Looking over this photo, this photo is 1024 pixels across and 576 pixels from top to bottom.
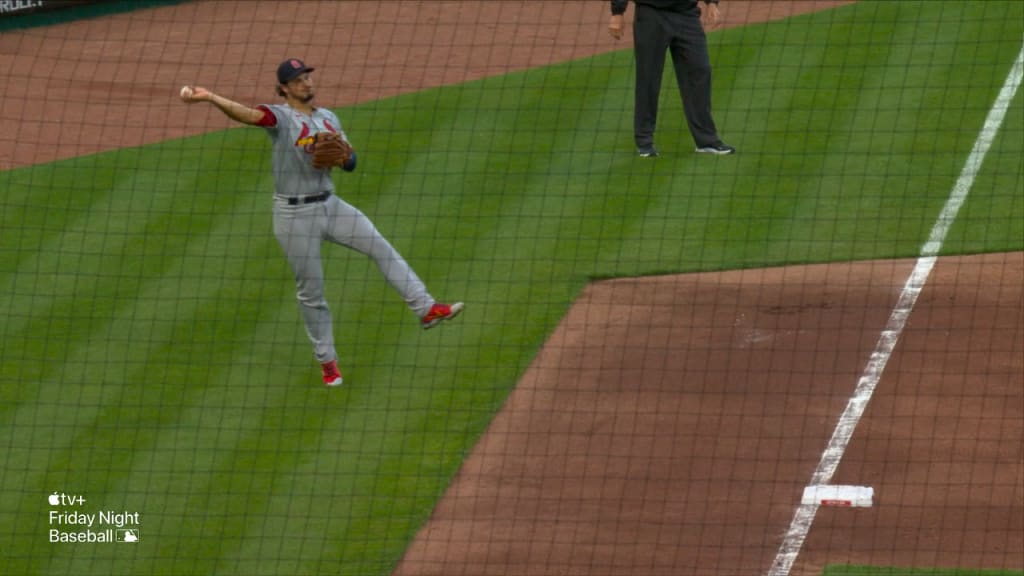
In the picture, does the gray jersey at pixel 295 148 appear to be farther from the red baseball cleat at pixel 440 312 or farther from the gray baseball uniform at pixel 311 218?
the red baseball cleat at pixel 440 312

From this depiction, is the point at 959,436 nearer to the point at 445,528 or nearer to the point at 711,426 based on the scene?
the point at 711,426

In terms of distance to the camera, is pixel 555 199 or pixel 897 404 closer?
pixel 897 404

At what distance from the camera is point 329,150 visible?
10883 millimetres

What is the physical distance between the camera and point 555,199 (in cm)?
1427

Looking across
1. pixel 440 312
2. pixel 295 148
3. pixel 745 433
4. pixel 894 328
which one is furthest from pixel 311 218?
pixel 894 328

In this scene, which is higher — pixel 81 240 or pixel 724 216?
pixel 724 216

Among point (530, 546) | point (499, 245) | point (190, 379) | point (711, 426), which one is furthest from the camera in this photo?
point (499, 245)

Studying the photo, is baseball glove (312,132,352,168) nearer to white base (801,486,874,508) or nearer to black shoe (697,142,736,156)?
white base (801,486,874,508)

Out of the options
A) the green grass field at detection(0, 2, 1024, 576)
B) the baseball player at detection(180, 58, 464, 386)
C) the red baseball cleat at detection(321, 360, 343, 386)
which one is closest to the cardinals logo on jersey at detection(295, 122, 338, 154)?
the baseball player at detection(180, 58, 464, 386)

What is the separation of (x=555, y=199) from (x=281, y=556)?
443 centimetres

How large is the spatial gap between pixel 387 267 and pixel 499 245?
2.57 meters

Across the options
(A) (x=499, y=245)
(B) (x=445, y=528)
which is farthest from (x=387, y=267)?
(A) (x=499, y=245)

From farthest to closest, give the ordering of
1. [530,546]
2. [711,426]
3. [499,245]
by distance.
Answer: [499,245] → [711,426] → [530,546]

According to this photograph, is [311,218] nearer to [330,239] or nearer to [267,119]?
[330,239]
